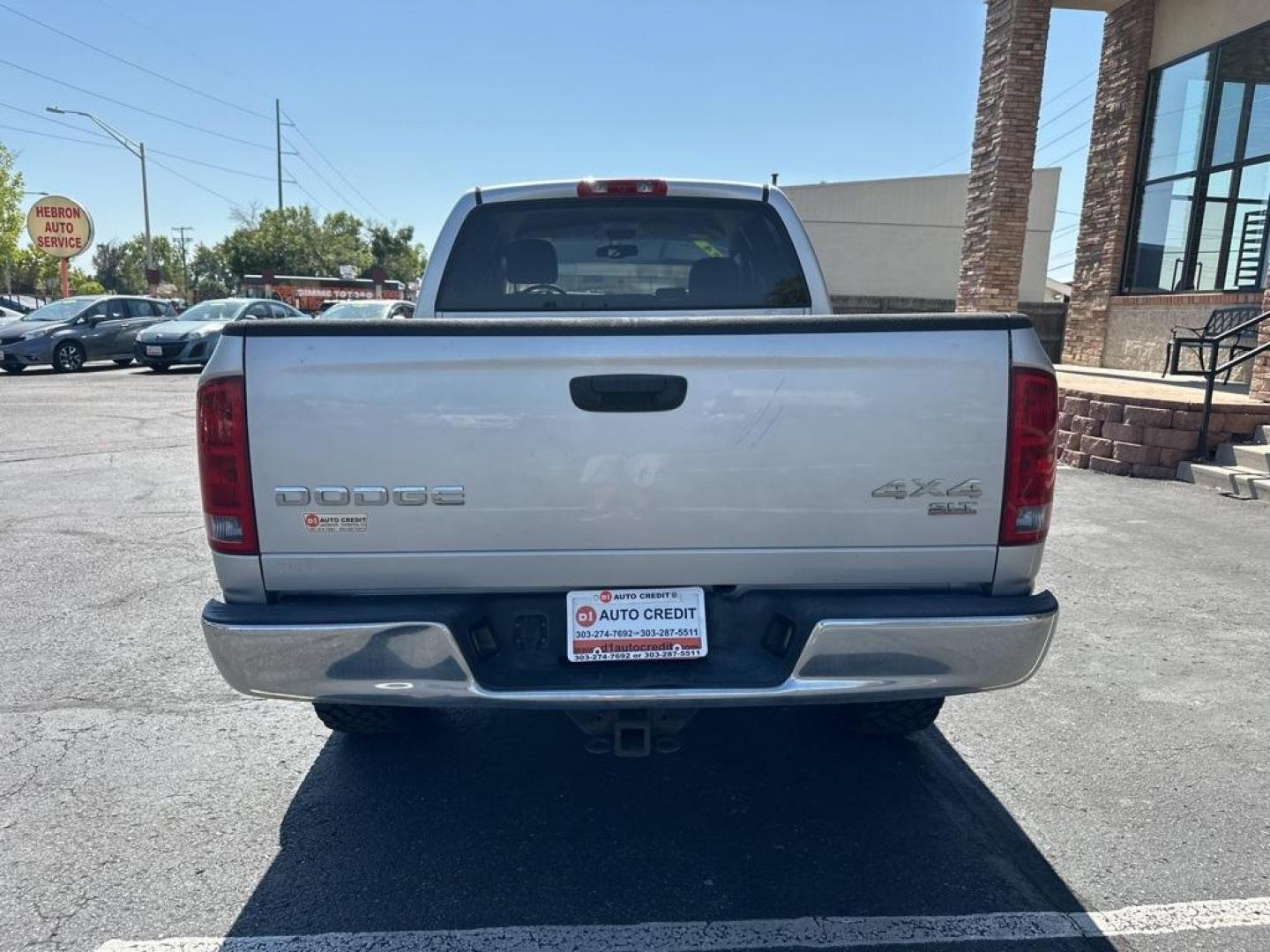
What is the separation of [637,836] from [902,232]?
31.7 m

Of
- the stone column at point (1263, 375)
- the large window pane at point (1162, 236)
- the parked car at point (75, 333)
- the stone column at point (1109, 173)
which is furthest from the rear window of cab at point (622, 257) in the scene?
the parked car at point (75, 333)

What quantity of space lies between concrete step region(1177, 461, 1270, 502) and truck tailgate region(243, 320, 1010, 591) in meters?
6.81

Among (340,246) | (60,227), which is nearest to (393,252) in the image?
(340,246)

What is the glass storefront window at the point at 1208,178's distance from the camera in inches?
485

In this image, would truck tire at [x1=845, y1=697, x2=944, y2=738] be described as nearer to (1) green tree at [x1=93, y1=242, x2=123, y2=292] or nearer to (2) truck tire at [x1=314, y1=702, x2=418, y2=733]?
(2) truck tire at [x1=314, y1=702, x2=418, y2=733]

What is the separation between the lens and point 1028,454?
8.12 ft

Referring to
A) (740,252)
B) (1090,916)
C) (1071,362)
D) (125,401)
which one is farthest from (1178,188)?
(125,401)

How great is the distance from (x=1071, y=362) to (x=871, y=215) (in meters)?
17.6

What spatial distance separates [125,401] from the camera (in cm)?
1407

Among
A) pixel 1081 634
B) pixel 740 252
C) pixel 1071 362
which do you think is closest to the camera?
pixel 740 252

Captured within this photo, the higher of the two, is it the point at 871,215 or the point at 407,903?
the point at 871,215

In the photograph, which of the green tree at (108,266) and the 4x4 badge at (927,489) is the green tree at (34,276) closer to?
the green tree at (108,266)

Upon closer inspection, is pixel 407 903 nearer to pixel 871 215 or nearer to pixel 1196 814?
pixel 1196 814

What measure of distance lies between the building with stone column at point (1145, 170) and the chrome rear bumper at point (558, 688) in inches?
467
